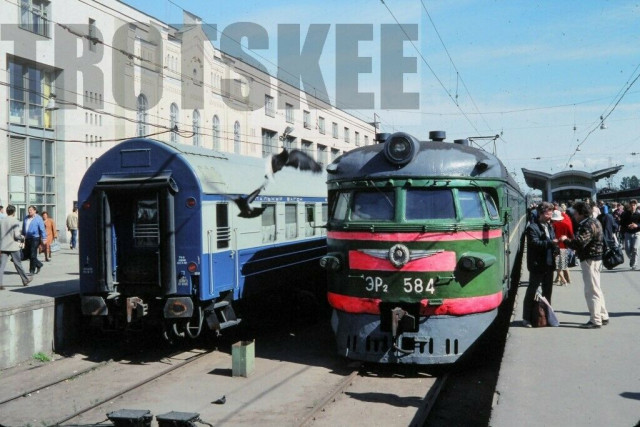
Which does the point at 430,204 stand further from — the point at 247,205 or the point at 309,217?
the point at 309,217

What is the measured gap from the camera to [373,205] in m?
8.73

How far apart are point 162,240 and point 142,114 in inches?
690

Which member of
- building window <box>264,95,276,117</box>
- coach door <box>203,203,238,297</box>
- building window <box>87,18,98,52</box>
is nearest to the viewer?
coach door <box>203,203,238,297</box>

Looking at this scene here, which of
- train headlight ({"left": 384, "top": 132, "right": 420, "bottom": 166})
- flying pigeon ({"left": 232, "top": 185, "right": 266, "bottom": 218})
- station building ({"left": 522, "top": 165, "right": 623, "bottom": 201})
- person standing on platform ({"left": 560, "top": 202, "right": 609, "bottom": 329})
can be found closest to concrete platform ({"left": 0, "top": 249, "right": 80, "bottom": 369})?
flying pigeon ({"left": 232, "top": 185, "right": 266, "bottom": 218})

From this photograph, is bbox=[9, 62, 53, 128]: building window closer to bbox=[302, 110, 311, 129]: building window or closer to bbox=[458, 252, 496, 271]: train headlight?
bbox=[458, 252, 496, 271]: train headlight

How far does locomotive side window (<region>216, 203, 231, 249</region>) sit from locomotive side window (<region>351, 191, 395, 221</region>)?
232cm

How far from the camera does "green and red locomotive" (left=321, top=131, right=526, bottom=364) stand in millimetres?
8266

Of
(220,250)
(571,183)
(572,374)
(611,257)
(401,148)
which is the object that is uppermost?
(571,183)

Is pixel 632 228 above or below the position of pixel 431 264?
above

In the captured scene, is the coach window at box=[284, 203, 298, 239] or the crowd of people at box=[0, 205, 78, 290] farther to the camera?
the coach window at box=[284, 203, 298, 239]

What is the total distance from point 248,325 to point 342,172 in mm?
5125

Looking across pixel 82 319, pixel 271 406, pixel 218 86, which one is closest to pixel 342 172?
pixel 271 406

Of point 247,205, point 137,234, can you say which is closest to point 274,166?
point 247,205

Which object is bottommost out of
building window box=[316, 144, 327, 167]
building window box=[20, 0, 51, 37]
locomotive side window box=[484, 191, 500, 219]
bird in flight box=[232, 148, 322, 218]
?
locomotive side window box=[484, 191, 500, 219]
